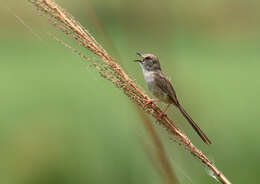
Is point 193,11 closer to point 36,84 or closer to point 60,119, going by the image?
point 36,84

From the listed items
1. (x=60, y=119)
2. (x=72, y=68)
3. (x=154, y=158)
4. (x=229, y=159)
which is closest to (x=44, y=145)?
(x=60, y=119)

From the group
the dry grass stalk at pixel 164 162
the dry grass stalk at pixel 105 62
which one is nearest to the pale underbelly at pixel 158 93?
the dry grass stalk at pixel 105 62

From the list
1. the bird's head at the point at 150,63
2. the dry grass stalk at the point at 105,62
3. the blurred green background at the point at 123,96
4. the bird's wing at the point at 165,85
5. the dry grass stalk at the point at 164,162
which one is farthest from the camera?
the blurred green background at the point at 123,96

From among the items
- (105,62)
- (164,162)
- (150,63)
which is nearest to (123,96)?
(150,63)

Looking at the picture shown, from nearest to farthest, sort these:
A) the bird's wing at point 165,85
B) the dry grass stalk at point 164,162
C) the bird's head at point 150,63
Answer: the dry grass stalk at point 164,162 < the bird's wing at point 165,85 < the bird's head at point 150,63

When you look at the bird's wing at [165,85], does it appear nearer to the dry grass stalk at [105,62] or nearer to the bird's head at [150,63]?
the bird's head at [150,63]

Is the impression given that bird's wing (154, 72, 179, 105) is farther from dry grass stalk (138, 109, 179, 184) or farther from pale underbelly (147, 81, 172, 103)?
dry grass stalk (138, 109, 179, 184)

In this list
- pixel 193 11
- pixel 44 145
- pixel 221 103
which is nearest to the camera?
pixel 44 145
